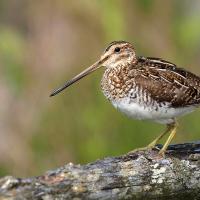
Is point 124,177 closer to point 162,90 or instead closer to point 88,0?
point 162,90

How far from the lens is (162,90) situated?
5.22 metres

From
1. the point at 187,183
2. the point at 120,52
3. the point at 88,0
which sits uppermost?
the point at 88,0

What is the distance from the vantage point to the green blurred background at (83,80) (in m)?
6.15

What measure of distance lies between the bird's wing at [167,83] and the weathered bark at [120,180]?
1.93ft

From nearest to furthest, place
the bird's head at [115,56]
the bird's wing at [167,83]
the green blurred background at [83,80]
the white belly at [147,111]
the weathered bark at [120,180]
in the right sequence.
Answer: the weathered bark at [120,180] < the white belly at [147,111] < the bird's wing at [167,83] < the bird's head at [115,56] < the green blurred background at [83,80]

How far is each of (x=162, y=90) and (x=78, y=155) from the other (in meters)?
1.35

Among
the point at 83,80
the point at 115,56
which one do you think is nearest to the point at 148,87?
the point at 115,56

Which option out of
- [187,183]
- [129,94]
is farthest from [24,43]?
[187,183]

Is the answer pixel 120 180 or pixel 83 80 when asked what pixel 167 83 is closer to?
pixel 83 80

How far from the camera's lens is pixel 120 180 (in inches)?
160

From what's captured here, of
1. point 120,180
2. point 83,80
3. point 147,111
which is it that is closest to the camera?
point 120,180

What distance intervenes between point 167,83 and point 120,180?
1.32 metres

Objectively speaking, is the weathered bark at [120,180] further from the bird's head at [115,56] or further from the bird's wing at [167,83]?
the bird's head at [115,56]

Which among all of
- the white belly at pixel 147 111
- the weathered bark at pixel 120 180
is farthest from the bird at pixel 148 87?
the weathered bark at pixel 120 180
